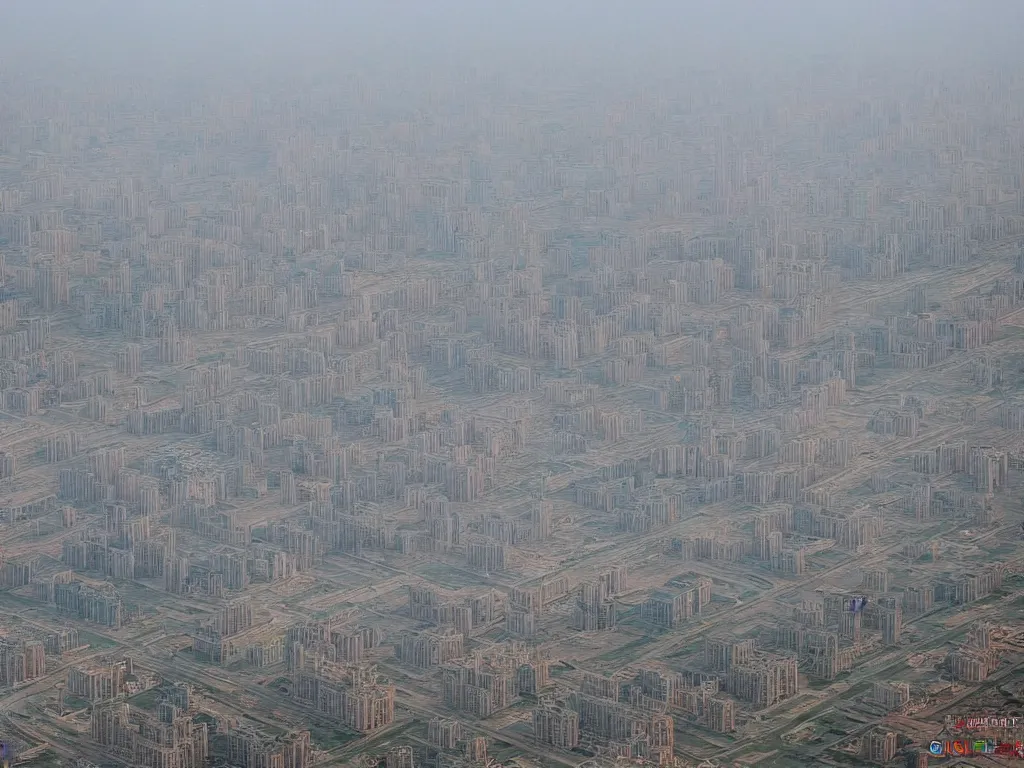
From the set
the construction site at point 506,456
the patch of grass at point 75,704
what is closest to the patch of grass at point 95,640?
the construction site at point 506,456

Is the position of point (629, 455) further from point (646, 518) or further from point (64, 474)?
point (64, 474)

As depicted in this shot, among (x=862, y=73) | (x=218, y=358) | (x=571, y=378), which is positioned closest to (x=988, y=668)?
(x=571, y=378)

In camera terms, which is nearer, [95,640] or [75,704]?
[75,704]

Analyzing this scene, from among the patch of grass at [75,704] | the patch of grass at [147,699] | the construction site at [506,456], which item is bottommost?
the patch of grass at [75,704]

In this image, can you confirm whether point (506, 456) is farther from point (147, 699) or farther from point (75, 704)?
point (75, 704)

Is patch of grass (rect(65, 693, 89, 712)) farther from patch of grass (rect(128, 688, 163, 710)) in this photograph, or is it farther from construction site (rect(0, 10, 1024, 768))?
patch of grass (rect(128, 688, 163, 710))

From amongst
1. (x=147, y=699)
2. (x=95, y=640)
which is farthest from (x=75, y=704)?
(x=95, y=640)

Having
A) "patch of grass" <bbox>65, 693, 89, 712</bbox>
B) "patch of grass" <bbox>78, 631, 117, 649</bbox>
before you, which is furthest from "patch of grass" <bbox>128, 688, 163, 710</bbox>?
"patch of grass" <bbox>78, 631, 117, 649</bbox>

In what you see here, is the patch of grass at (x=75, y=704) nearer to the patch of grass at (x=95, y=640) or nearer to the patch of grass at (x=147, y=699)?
the patch of grass at (x=147, y=699)
